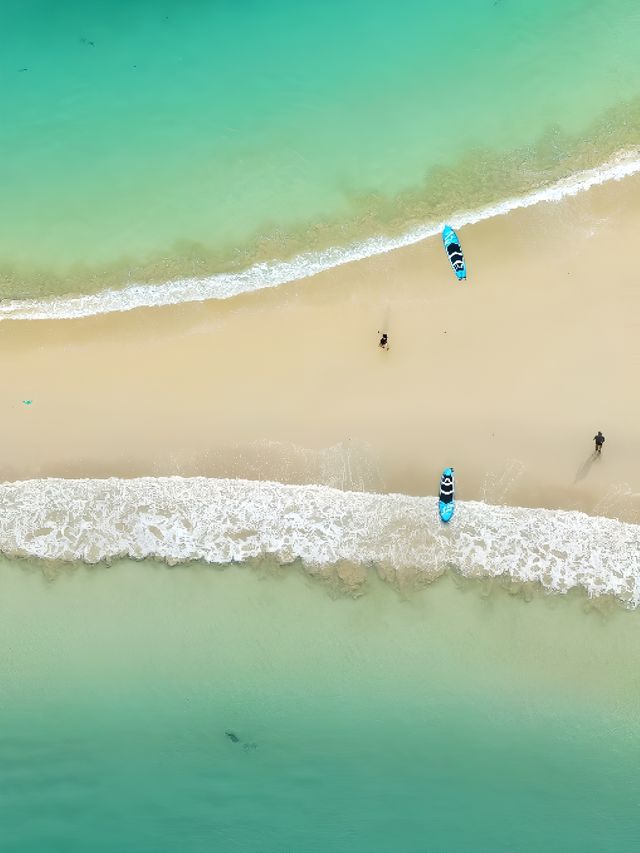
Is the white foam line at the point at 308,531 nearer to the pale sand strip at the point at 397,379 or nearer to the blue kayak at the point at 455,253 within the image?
the pale sand strip at the point at 397,379

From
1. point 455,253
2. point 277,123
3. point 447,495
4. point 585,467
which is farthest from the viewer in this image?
point 277,123

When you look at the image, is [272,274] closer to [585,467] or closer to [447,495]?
[447,495]

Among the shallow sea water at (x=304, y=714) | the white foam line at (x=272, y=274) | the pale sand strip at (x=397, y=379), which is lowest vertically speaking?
the shallow sea water at (x=304, y=714)

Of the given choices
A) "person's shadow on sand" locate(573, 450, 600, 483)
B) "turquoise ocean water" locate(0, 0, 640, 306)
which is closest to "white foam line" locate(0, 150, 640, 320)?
"turquoise ocean water" locate(0, 0, 640, 306)

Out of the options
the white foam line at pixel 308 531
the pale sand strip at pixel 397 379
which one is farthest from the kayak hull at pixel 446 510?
the pale sand strip at pixel 397 379

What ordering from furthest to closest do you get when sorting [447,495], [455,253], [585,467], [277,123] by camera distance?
[277,123], [455,253], [585,467], [447,495]

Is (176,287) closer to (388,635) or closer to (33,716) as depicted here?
(388,635)

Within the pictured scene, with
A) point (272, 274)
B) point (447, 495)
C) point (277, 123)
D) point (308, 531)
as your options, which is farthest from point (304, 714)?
point (277, 123)
